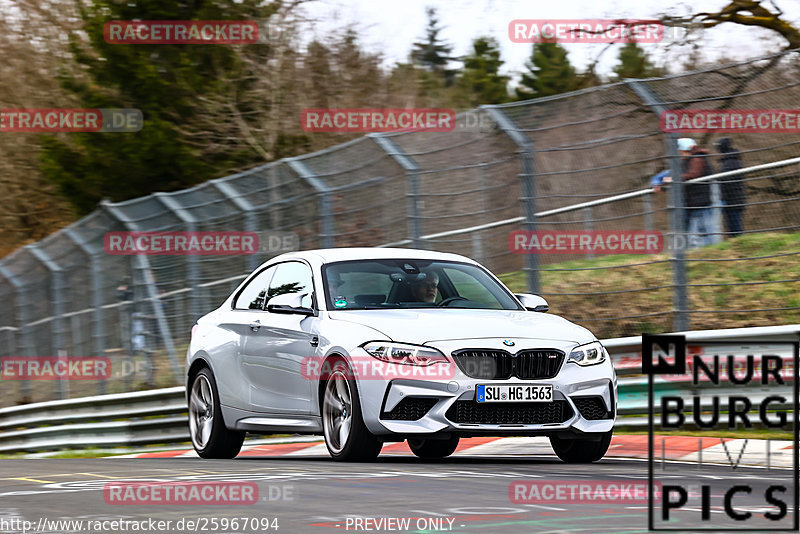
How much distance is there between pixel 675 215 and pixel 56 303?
10.8 metres

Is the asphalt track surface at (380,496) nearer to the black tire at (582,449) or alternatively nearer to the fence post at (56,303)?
the black tire at (582,449)

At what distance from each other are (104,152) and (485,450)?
808 inches

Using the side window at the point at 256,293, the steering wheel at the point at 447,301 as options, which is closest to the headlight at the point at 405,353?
the steering wheel at the point at 447,301

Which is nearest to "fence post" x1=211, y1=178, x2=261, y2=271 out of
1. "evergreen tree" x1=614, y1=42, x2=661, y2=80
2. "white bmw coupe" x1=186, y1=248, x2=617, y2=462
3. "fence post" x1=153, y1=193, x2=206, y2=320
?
"fence post" x1=153, y1=193, x2=206, y2=320

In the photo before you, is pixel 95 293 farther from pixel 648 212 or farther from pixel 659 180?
pixel 659 180

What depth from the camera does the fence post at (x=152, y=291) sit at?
17.3 m

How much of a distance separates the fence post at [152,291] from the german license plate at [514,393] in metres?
8.57

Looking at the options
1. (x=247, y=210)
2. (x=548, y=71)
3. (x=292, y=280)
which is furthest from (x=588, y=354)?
(x=548, y=71)

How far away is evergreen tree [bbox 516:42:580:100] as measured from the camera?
52.7 metres

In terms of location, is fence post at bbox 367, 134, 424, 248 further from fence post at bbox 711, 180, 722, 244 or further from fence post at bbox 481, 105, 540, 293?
fence post at bbox 711, 180, 722, 244

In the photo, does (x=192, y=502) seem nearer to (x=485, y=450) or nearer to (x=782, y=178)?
(x=485, y=450)

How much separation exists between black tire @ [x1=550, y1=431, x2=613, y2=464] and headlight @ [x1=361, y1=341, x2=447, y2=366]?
114 cm

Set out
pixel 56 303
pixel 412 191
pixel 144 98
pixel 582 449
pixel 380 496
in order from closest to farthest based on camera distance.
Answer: pixel 380 496 < pixel 582 449 < pixel 412 191 < pixel 56 303 < pixel 144 98

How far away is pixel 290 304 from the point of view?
9953mm
